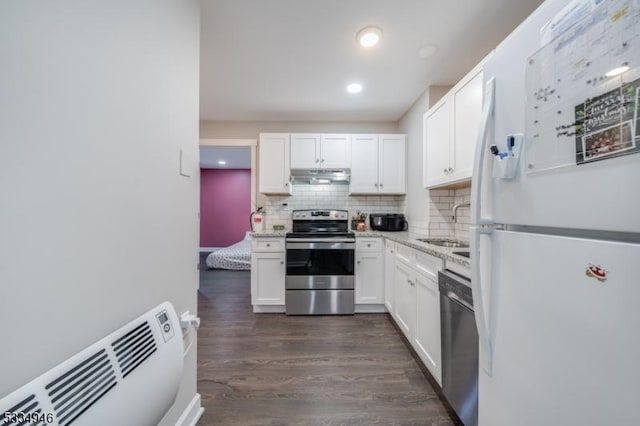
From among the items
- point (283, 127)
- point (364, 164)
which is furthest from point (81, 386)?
point (283, 127)

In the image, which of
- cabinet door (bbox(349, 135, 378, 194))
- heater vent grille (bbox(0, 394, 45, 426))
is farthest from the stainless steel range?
heater vent grille (bbox(0, 394, 45, 426))

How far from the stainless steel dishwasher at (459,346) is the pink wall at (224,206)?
6.24 m

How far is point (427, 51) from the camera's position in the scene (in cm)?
197

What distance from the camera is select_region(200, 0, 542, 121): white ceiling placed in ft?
5.12

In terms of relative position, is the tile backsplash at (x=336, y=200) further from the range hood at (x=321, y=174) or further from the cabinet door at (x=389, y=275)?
the cabinet door at (x=389, y=275)

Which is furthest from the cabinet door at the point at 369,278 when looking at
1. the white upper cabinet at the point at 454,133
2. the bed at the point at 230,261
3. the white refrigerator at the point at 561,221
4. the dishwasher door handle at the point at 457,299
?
the bed at the point at 230,261

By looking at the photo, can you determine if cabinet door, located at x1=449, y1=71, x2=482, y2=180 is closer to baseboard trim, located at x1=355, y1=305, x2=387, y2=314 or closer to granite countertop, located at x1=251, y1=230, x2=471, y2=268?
granite countertop, located at x1=251, y1=230, x2=471, y2=268

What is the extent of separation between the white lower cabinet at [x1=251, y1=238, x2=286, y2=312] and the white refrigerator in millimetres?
2186

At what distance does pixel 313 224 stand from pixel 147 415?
256 centimetres

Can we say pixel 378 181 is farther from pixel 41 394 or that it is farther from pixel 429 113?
pixel 41 394

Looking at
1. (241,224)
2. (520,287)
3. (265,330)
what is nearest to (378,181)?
(265,330)

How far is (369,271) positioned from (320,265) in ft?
1.92

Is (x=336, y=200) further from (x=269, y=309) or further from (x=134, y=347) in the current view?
(x=134, y=347)

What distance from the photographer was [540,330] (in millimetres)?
656
